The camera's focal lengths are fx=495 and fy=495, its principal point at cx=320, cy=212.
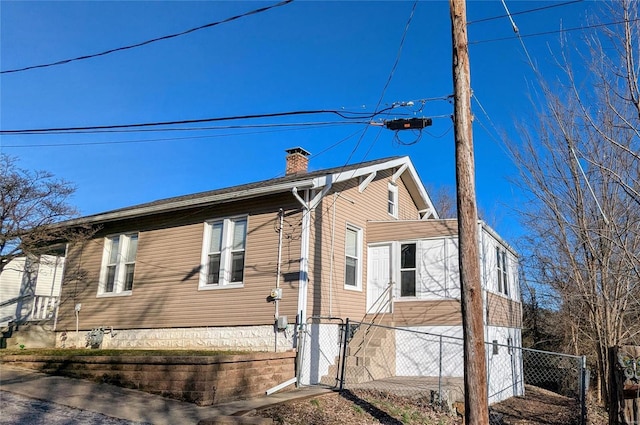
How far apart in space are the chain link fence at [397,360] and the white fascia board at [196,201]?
2989 mm

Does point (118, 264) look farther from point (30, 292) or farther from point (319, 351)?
point (319, 351)

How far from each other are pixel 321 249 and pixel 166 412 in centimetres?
524

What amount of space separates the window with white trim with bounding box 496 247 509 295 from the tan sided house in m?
0.06

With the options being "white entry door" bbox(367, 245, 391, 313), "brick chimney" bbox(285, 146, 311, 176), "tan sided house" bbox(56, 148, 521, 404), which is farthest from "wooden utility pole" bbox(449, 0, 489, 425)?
"brick chimney" bbox(285, 146, 311, 176)

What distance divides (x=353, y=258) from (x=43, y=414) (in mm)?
7733

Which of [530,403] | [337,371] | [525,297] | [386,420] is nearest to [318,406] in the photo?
[386,420]

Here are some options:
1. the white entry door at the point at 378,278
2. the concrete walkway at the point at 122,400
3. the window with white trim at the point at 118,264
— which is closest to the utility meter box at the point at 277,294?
the concrete walkway at the point at 122,400

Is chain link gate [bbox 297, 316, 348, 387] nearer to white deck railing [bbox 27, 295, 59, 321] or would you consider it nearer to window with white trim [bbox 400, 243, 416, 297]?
window with white trim [bbox 400, 243, 416, 297]

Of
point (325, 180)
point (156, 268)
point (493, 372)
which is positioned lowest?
point (493, 372)

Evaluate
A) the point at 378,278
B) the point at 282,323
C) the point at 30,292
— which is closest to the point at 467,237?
the point at 282,323

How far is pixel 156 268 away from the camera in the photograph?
1327cm

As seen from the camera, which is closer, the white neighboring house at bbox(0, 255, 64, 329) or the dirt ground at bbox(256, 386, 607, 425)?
→ the dirt ground at bbox(256, 386, 607, 425)

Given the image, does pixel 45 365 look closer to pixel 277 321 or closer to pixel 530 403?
pixel 277 321

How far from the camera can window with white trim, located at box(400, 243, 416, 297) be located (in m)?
12.5
